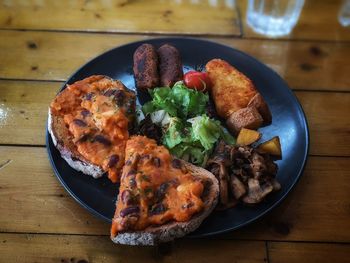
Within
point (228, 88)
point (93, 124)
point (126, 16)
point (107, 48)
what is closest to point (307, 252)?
point (228, 88)

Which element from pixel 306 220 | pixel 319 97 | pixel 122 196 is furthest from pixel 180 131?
pixel 319 97

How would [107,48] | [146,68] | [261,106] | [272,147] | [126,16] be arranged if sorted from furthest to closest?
[126,16] → [107,48] → [146,68] → [261,106] → [272,147]

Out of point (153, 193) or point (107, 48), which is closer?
point (153, 193)

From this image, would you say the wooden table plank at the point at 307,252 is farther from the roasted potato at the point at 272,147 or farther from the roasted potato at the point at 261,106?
the roasted potato at the point at 261,106

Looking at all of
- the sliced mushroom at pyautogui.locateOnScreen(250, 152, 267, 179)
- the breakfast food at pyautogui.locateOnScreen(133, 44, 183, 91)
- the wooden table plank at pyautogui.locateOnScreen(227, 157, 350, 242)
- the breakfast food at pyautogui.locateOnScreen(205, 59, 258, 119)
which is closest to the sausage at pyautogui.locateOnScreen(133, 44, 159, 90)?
the breakfast food at pyautogui.locateOnScreen(133, 44, 183, 91)

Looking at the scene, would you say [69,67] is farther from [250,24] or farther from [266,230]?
[266,230]

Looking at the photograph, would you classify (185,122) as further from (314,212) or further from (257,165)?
(314,212)
